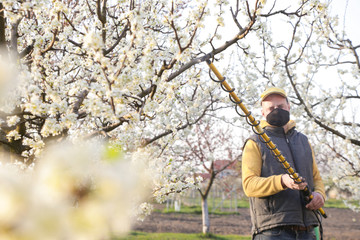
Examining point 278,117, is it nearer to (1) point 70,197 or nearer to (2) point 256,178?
(2) point 256,178

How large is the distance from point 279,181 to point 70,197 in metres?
1.99

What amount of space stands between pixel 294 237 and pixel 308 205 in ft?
0.86

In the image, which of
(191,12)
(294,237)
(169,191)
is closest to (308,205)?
(294,237)

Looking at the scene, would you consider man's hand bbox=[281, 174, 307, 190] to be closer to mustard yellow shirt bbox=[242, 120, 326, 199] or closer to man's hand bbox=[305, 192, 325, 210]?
mustard yellow shirt bbox=[242, 120, 326, 199]

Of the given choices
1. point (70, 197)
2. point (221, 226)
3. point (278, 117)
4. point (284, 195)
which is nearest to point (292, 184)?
point (284, 195)

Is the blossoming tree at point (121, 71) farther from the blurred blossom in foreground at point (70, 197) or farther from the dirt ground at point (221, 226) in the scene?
the dirt ground at point (221, 226)

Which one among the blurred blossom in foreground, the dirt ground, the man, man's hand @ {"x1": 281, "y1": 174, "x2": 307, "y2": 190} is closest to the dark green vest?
the man

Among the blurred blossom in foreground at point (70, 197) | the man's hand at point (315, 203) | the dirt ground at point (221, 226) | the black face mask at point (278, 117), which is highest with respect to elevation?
the black face mask at point (278, 117)

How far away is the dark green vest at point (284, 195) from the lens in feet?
7.39

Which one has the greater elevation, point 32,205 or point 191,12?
point 191,12

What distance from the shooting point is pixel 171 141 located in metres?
4.64

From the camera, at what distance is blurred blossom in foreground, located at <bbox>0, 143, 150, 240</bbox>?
13.9 inches

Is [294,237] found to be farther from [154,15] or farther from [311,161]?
[154,15]

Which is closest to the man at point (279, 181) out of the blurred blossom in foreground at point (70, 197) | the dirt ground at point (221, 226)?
the blurred blossom in foreground at point (70, 197)
